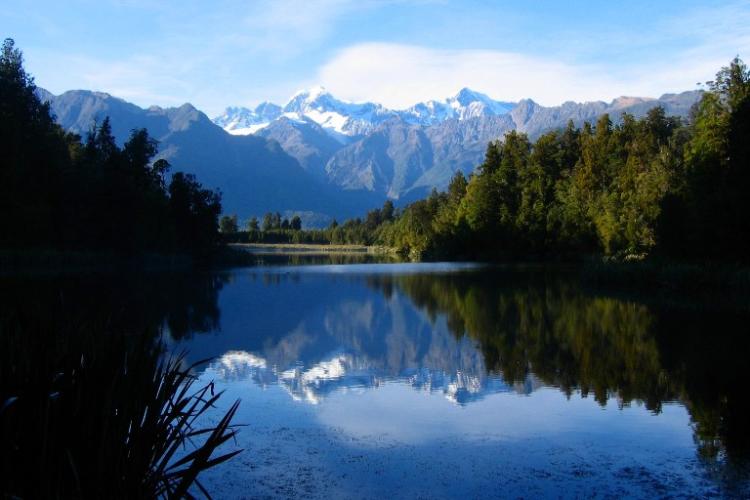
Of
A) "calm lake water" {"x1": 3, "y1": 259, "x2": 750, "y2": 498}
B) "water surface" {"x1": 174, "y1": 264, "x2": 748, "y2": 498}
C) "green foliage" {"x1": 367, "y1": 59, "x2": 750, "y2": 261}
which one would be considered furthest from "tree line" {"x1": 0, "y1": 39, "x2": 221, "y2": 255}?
"green foliage" {"x1": 367, "y1": 59, "x2": 750, "y2": 261}

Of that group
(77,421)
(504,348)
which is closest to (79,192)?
(504,348)

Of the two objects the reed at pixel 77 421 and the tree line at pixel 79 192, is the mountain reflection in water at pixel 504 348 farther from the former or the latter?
the tree line at pixel 79 192

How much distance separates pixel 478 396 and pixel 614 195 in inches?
2586

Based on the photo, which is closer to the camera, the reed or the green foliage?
the reed

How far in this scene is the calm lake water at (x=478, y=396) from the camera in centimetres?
1003

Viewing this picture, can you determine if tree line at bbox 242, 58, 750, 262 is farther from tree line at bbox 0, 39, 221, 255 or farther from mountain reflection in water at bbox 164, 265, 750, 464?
tree line at bbox 0, 39, 221, 255

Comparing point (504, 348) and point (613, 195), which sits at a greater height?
point (613, 195)

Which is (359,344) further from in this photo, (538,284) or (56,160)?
(56,160)

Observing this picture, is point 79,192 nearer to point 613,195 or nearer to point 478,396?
point 613,195

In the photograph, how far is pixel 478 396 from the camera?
15.5 metres

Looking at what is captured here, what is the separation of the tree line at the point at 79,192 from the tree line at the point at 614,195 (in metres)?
37.7

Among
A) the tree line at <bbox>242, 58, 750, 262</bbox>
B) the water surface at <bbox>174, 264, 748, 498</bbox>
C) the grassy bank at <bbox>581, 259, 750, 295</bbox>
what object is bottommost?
the water surface at <bbox>174, 264, 748, 498</bbox>

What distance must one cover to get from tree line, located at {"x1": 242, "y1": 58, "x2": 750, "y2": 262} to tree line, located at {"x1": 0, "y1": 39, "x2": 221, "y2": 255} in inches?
1484

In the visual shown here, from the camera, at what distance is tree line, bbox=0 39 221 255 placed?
2229 inches
